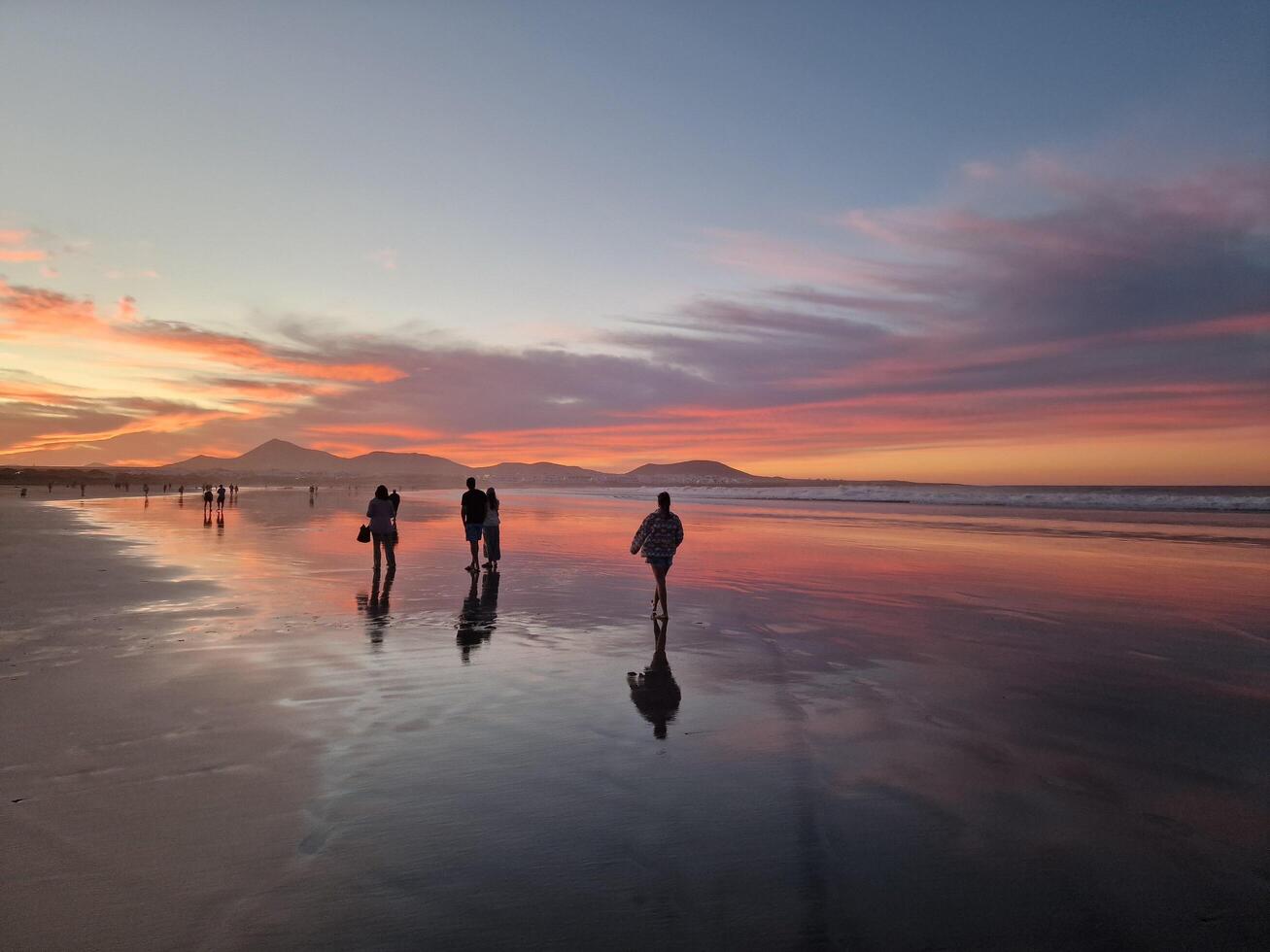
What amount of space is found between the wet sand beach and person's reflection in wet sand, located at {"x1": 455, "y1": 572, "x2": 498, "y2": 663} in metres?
0.10

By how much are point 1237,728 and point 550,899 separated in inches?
281

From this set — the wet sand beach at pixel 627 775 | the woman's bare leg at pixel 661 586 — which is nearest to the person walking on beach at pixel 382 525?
the wet sand beach at pixel 627 775

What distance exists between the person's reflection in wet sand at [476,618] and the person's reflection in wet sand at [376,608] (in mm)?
1173

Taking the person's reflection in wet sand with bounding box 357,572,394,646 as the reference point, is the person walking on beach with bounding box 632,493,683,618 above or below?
above

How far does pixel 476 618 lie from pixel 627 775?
Answer: 7081mm

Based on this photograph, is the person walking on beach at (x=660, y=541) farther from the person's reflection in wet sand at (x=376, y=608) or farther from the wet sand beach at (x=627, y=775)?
the person's reflection in wet sand at (x=376, y=608)

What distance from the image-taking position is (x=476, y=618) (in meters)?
12.3

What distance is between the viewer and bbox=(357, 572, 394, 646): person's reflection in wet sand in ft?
36.0

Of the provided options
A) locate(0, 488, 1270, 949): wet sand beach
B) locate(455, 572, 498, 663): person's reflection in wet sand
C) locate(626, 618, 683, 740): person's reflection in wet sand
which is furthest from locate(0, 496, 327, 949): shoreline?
locate(626, 618, 683, 740): person's reflection in wet sand

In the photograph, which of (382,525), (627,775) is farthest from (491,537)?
(627,775)

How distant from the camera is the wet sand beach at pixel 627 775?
3.93m

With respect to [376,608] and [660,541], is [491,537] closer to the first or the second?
[376,608]

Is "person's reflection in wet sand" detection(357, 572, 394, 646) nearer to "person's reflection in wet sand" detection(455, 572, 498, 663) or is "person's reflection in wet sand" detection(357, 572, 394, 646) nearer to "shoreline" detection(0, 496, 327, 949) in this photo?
"person's reflection in wet sand" detection(455, 572, 498, 663)

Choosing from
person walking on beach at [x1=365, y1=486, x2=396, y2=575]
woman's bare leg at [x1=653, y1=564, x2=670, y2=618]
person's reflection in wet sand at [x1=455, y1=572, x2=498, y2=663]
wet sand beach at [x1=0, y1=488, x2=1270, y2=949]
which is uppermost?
person walking on beach at [x1=365, y1=486, x2=396, y2=575]
